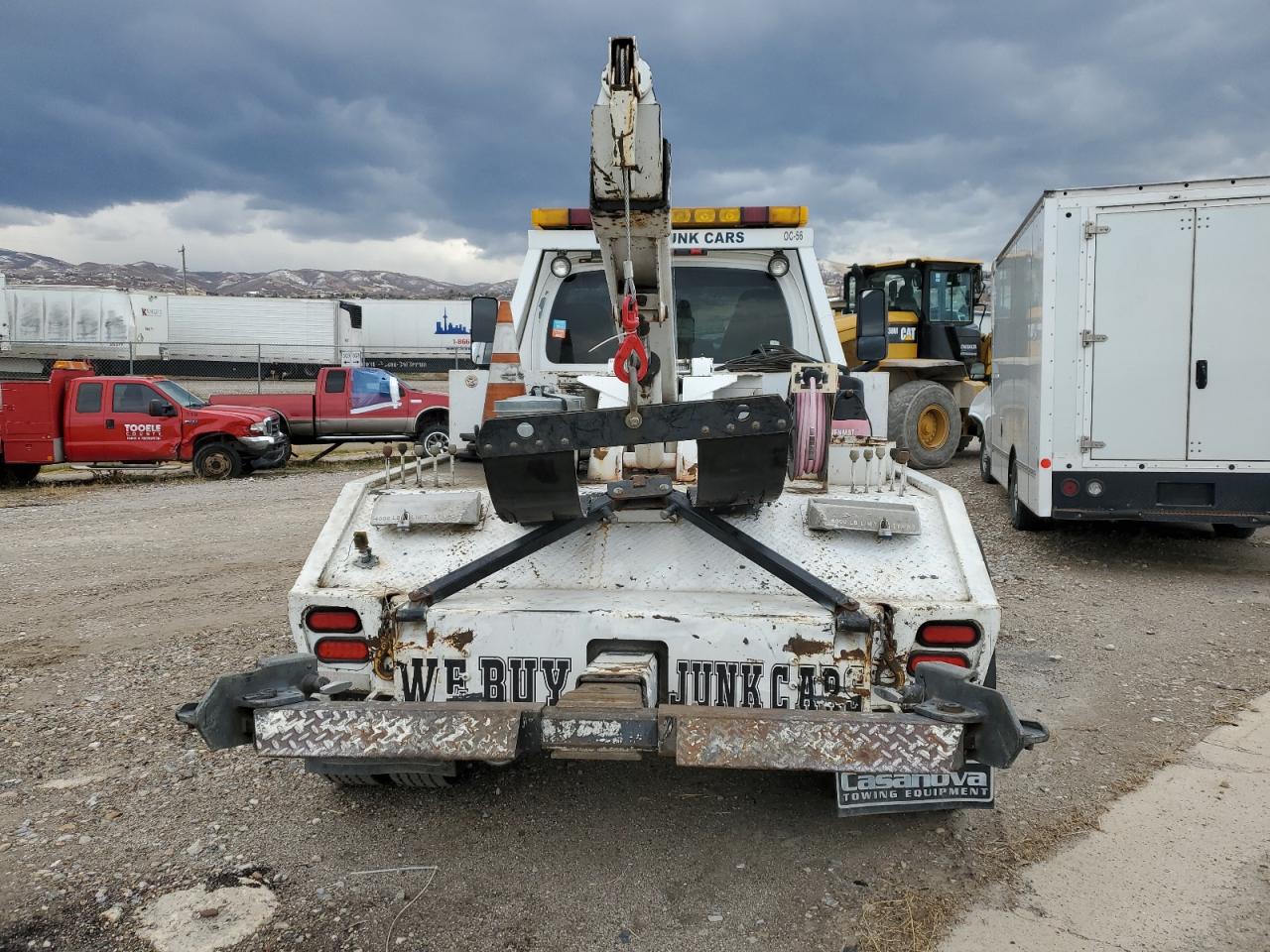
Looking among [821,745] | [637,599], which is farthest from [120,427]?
[821,745]

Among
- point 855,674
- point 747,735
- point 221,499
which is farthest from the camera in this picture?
point 221,499

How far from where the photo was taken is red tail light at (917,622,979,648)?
2.79 m

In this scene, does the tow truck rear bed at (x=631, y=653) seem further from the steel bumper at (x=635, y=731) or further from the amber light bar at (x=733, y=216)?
the amber light bar at (x=733, y=216)

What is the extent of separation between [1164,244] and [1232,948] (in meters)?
5.59

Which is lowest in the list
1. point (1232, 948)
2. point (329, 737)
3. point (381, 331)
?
point (1232, 948)

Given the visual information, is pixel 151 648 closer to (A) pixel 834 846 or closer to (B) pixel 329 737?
(B) pixel 329 737

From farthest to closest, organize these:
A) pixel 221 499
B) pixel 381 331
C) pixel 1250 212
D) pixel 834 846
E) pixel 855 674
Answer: pixel 381 331 → pixel 221 499 → pixel 1250 212 → pixel 834 846 → pixel 855 674

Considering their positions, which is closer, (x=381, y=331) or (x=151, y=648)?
(x=151, y=648)

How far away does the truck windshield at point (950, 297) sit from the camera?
14648 millimetres

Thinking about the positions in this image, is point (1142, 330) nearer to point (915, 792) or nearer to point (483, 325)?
point (483, 325)

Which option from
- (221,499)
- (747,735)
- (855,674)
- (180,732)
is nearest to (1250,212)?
(855,674)

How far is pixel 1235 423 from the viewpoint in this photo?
21.6ft

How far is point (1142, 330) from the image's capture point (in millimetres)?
6691

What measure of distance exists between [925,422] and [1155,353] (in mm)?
6271
